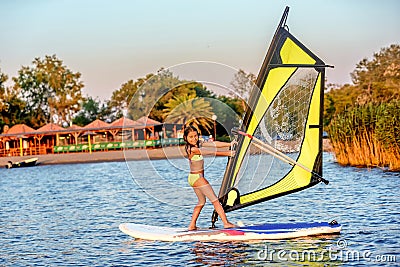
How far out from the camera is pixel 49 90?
259ft

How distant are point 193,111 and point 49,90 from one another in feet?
235

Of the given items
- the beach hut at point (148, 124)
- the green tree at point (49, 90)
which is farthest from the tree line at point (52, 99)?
the beach hut at point (148, 124)

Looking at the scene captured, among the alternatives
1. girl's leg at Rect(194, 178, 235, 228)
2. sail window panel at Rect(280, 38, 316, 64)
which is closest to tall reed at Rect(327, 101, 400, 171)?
sail window panel at Rect(280, 38, 316, 64)

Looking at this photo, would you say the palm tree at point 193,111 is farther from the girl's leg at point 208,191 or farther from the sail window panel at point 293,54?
the sail window panel at point 293,54

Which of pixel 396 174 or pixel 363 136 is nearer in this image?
pixel 396 174

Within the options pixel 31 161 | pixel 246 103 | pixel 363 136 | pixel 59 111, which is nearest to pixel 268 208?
pixel 246 103

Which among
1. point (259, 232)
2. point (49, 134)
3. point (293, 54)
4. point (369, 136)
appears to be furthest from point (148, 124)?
point (49, 134)

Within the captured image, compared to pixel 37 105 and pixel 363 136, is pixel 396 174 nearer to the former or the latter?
pixel 363 136

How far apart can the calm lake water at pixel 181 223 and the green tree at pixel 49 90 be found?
55.9 meters

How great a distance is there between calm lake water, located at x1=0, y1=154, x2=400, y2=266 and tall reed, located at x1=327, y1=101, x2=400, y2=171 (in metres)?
0.78

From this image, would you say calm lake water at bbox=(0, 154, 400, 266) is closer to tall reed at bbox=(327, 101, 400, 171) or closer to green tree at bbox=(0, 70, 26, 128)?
tall reed at bbox=(327, 101, 400, 171)

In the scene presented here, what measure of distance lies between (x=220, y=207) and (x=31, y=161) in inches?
1418

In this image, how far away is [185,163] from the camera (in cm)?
998

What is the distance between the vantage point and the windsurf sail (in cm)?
941
